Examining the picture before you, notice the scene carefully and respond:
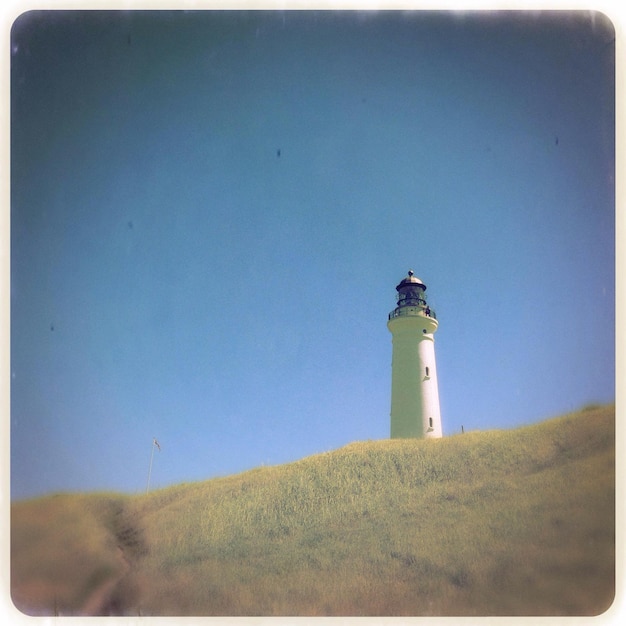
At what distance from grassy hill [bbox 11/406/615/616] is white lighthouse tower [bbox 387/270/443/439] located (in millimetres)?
3103

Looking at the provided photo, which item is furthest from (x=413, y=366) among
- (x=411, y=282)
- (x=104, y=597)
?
(x=104, y=597)

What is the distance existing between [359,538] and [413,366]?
323 inches

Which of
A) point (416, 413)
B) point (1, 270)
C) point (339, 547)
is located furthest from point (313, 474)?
point (1, 270)

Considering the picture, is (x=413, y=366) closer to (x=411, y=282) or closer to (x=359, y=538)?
(x=411, y=282)

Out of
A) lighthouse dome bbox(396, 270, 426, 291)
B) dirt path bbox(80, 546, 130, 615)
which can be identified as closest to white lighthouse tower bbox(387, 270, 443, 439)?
lighthouse dome bbox(396, 270, 426, 291)

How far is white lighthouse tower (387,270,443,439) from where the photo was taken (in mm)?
23000

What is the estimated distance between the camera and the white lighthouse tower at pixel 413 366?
23.0m

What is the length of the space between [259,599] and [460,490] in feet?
17.9

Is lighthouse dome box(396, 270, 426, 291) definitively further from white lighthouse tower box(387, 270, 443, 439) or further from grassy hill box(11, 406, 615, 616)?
grassy hill box(11, 406, 615, 616)

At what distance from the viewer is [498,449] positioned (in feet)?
62.2

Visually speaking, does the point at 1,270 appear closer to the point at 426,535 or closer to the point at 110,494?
the point at 110,494

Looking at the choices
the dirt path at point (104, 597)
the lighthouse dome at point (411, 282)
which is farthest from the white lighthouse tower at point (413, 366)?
the dirt path at point (104, 597)

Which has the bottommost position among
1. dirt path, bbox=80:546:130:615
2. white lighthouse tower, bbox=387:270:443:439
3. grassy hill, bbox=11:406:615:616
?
dirt path, bbox=80:546:130:615

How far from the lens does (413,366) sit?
23.5 metres
